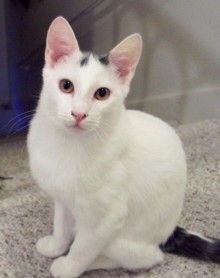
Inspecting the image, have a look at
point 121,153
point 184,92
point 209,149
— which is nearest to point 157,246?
point 121,153

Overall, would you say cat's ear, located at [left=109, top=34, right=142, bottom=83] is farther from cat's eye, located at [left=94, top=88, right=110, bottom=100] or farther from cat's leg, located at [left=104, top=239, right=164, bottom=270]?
cat's leg, located at [left=104, top=239, right=164, bottom=270]

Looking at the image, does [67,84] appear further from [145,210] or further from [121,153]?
[145,210]

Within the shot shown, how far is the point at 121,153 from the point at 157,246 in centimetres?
27

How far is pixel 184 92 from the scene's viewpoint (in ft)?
5.72

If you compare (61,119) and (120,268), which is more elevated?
(61,119)

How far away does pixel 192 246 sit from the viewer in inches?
39.6

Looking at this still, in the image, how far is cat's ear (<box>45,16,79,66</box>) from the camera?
78 cm

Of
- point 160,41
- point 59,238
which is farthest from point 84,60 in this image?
point 160,41

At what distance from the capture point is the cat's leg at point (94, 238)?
0.87 m

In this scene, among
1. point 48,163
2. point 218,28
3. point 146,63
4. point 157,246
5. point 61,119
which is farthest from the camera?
point 146,63

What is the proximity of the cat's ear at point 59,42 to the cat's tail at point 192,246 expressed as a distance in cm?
49

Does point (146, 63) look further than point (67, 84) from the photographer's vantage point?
Yes

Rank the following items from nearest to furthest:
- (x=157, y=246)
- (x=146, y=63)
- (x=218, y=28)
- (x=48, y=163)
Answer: (x=48, y=163)
(x=157, y=246)
(x=218, y=28)
(x=146, y=63)

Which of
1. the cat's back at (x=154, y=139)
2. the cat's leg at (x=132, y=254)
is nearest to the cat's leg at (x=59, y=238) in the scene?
the cat's leg at (x=132, y=254)
